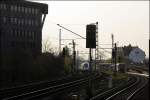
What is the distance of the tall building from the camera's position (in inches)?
3981

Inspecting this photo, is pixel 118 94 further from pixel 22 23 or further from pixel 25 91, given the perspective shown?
pixel 22 23

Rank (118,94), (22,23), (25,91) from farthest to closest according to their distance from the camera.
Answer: (22,23) → (25,91) → (118,94)

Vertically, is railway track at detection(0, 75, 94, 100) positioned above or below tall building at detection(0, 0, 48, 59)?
below

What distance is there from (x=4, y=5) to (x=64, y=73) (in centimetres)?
3419

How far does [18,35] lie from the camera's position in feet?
349

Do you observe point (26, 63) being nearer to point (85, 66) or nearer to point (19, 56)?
point (19, 56)

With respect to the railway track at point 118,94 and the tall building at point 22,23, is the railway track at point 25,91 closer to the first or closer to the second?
the railway track at point 118,94

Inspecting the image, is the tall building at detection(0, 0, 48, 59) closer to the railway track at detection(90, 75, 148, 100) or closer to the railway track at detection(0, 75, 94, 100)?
the railway track at detection(0, 75, 94, 100)

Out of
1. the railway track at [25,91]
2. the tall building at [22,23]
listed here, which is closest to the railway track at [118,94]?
the railway track at [25,91]

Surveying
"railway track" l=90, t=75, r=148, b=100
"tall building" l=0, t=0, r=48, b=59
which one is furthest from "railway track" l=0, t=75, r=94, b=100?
"tall building" l=0, t=0, r=48, b=59

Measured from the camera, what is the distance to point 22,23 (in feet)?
357

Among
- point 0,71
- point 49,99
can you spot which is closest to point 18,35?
point 0,71

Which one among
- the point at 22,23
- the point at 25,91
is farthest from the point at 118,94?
the point at 22,23

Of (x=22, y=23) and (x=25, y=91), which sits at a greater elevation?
(x=22, y=23)
